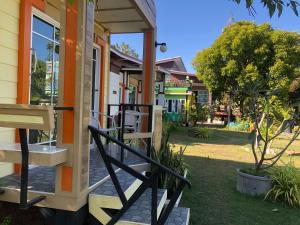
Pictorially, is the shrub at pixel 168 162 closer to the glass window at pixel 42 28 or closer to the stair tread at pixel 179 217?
the stair tread at pixel 179 217

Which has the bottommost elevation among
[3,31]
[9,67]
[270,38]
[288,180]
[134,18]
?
[288,180]

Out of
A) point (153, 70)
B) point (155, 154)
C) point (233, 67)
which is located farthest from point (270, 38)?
point (155, 154)

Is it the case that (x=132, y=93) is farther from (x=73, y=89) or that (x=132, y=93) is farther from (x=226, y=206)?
(x=73, y=89)

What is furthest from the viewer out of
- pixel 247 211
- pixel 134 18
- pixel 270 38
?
pixel 270 38

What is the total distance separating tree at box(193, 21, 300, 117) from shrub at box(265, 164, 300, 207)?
13.8 meters

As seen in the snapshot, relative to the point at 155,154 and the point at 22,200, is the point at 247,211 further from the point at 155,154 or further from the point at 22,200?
the point at 22,200

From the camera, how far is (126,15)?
5887 millimetres

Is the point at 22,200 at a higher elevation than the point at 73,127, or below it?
below

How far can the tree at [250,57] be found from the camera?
1947cm

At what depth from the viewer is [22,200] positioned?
2846mm

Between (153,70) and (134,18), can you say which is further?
(153,70)

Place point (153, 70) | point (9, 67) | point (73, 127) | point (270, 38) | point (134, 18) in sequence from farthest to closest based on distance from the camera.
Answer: point (270, 38) < point (153, 70) < point (134, 18) < point (9, 67) < point (73, 127)

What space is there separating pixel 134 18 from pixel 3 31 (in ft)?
9.53

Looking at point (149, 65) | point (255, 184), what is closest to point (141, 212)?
point (255, 184)
